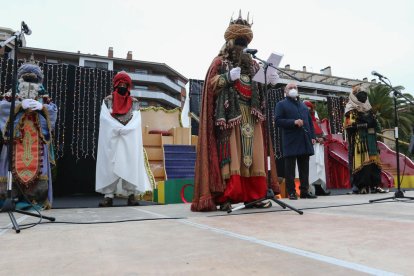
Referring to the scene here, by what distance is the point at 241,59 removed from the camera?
12.4 feet

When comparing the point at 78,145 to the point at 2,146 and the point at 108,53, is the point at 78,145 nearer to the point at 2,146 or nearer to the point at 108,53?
the point at 2,146

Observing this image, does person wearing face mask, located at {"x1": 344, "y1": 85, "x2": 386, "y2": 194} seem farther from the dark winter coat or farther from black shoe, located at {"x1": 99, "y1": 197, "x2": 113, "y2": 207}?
black shoe, located at {"x1": 99, "y1": 197, "x2": 113, "y2": 207}

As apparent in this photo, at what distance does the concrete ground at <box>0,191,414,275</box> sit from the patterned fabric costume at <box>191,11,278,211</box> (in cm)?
116

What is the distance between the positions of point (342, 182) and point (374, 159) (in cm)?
352

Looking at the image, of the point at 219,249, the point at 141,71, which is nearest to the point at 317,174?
the point at 219,249

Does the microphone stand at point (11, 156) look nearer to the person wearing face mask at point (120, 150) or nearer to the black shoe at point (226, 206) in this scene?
the black shoe at point (226, 206)

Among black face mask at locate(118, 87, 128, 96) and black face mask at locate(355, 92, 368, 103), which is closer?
black face mask at locate(118, 87, 128, 96)

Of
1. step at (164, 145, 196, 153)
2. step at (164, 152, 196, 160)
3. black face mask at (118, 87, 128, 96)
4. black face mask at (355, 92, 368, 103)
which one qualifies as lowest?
step at (164, 152, 196, 160)

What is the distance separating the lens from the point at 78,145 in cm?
803

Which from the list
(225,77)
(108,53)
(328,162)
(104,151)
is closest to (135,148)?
(104,151)

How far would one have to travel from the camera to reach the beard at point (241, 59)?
12.4ft

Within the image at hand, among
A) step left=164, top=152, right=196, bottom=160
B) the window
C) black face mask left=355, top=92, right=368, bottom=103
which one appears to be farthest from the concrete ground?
the window

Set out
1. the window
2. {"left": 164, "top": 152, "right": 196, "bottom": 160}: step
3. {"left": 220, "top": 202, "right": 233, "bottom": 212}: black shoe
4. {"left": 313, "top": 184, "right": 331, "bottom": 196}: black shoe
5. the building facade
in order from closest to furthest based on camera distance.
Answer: {"left": 220, "top": 202, "right": 233, "bottom": 212}: black shoe, {"left": 313, "top": 184, "right": 331, "bottom": 196}: black shoe, {"left": 164, "top": 152, "right": 196, "bottom": 160}: step, the building facade, the window

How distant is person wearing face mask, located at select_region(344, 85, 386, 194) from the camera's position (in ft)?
20.4
